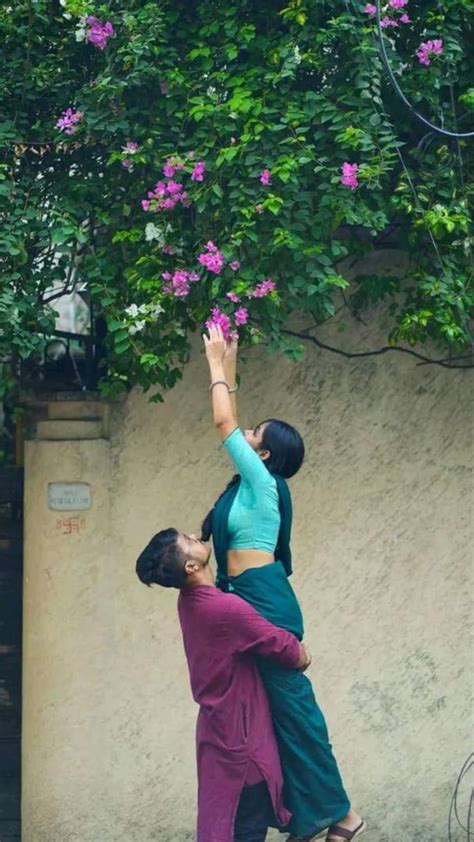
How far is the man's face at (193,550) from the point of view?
470cm

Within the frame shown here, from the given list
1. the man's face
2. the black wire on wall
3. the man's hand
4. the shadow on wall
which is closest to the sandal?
the man's hand

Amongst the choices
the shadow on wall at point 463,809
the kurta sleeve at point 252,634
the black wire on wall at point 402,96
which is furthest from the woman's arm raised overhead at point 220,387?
the shadow on wall at point 463,809

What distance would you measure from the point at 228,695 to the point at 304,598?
1.56 m

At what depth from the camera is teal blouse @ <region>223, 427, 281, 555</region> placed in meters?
4.70

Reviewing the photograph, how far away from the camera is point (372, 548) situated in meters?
6.30

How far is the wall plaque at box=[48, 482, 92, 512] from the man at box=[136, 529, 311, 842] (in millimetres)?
1501

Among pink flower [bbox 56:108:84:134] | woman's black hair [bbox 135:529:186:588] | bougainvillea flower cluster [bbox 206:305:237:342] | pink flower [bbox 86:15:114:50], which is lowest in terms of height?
woman's black hair [bbox 135:529:186:588]

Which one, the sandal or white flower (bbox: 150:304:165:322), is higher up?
white flower (bbox: 150:304:165:322)

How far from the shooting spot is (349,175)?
5.40m

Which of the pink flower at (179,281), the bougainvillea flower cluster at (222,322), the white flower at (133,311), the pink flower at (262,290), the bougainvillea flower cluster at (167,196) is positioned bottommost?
the bougainvillea flower cluster at (222,322)

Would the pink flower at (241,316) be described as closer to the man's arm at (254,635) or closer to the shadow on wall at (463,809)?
the man's arm at (254,635)

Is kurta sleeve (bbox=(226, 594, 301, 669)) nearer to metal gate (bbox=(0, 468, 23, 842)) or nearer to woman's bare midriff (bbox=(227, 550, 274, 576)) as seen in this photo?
woman's bare midriff (bbox=(227, 550, 274, 576))

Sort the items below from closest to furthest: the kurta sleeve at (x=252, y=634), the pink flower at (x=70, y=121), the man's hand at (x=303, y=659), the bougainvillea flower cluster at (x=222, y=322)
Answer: the kurta sleeve at (x=252, y=634) < the man's hand at (x=303, y=659) < the bougainvillea flower cluster at (x=222, y=322) < the pink flower at (x=70, y=121)

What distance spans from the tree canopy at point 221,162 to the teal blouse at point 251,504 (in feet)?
2.43
